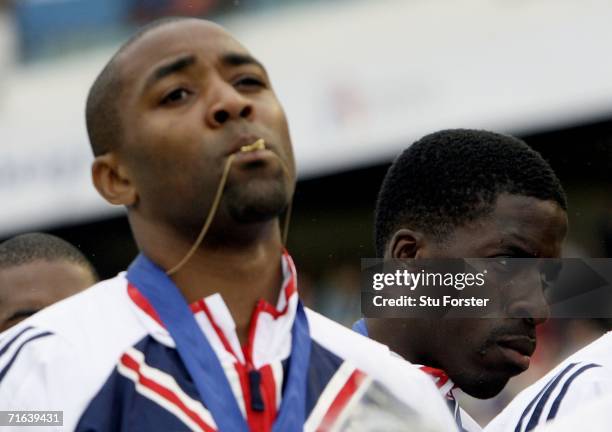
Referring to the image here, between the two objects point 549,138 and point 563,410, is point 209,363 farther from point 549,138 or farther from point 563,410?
point 549,138

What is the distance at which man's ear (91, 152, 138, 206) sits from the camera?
3.09 metres

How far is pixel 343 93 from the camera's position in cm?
965

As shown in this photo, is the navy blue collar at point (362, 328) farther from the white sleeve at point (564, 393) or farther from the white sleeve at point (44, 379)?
the white sleeve at point (44, 379)

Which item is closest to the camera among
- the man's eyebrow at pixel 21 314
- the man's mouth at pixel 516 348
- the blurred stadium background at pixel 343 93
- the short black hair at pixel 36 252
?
the man's mouth at pixel 516 348

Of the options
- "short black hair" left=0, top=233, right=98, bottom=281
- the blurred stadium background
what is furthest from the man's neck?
the blurred stadium background

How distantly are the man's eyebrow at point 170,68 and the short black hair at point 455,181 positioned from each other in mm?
1288

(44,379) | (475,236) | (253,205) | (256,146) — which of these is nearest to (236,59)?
(256,146)

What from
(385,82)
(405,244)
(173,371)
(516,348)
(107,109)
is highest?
(107,109)

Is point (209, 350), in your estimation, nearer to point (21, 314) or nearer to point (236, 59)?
point (236, 59)

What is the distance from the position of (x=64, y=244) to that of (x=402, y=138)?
171 inches

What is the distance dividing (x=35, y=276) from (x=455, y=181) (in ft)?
5.02

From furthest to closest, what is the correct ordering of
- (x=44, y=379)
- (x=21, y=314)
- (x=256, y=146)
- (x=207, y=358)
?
(x=21, y=314) < (x=256, y=146) < (x=207, y=358) < (x=44, y=379)

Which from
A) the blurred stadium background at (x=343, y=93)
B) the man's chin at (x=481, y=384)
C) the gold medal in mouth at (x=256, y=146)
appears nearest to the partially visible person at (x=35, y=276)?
the man's chin at (x=481, y=384)

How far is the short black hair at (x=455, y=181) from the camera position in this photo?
Result: 4.09 meters
